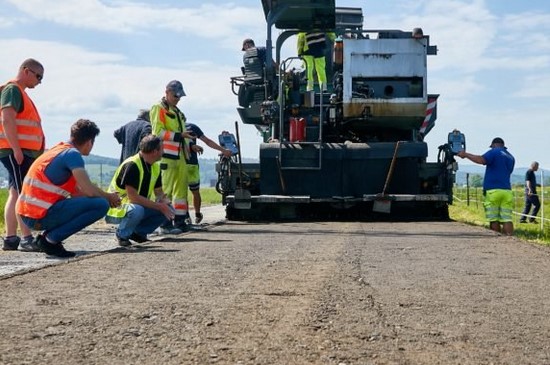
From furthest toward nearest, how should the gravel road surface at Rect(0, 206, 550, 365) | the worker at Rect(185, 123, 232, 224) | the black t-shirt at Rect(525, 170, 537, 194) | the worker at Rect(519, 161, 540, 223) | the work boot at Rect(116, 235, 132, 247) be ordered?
the black t-shirt at Rect(525, 170, 537, 194)
the worker at Rect(519, 161, 540, 223)
the worker at Rect(185, 123, 232, 224)
the work boot at Rect(116, 235, 132, 247)
the gravel road surface at Rect(0, 206, 550, 365)

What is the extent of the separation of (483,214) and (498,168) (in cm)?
863

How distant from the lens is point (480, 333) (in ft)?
13.2

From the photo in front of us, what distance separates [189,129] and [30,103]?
14.2ft

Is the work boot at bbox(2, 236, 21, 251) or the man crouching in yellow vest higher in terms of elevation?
the man crouching in yellow vest

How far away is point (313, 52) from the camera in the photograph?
1436 cm

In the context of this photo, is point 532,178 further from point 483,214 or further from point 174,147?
point 174,147

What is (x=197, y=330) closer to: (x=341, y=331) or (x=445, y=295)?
(x=341, y=331)

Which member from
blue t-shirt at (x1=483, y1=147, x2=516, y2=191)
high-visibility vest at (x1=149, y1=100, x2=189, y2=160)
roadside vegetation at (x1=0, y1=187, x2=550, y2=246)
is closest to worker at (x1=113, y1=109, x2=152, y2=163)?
high-visibility vest at (x1=149, y1=100, x2=189, y2=160)

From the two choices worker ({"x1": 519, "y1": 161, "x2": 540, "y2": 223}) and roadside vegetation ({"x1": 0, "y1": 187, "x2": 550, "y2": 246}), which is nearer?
roadside vegetation ({"x1": 0, "y1": 187, "x2": 550, "y2": 246})

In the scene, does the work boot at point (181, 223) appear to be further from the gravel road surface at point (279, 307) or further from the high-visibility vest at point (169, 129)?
the gravel road surface at point (279, 307)

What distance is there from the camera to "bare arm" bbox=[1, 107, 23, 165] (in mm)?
7988

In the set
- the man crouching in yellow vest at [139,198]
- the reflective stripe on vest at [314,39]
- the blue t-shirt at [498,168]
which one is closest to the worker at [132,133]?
the man crouching in yellow vest at [139,198]

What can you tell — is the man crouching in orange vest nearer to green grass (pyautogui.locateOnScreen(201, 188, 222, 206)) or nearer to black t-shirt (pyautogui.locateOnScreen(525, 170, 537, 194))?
black t-shirt (pyautogui.locateOnScreen(525, 170, 537, 194))

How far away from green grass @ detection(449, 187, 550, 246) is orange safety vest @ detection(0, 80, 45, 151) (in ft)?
18.3
